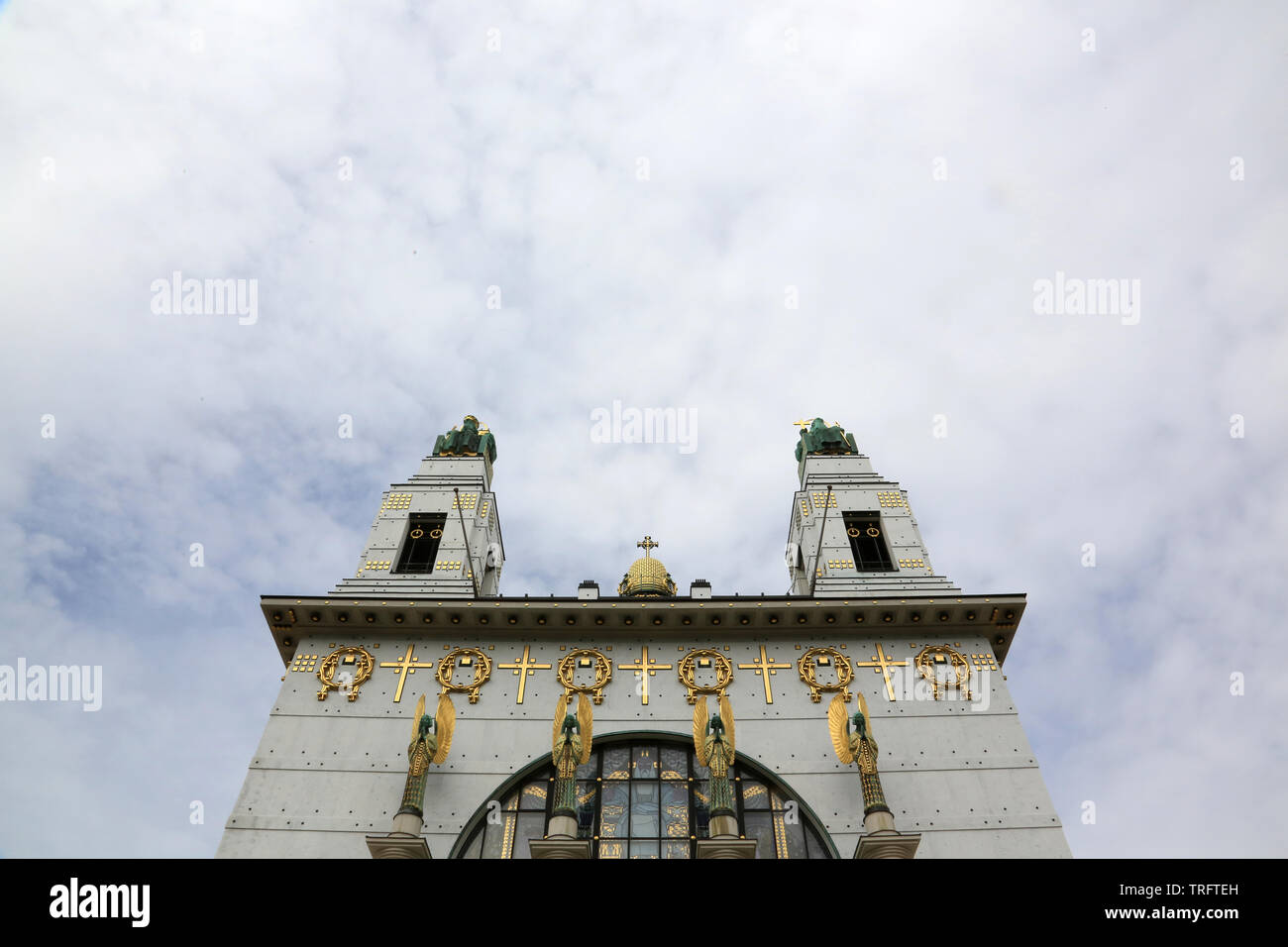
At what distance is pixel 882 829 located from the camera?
1941cm

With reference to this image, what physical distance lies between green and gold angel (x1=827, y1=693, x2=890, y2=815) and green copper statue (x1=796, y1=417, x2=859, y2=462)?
Result: 44.7ft

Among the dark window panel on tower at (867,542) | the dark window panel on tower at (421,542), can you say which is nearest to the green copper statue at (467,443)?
the dark window panel on tower at (421,542)

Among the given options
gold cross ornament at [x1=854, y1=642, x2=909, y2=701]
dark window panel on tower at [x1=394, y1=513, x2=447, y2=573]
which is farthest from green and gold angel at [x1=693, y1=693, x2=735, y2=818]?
dark window panel on tower at [x1=394, y1=513, x2=447, y2=573]

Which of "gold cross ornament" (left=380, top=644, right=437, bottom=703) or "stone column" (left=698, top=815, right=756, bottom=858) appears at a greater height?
"gold cross ornament" (left=380, top=644, right=437, bottom=703)

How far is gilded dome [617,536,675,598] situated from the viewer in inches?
1141

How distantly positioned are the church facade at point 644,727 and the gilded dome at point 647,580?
6.86 ft

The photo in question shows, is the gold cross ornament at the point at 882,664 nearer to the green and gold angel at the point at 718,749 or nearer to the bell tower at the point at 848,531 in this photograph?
the bell tower at the point at 848,531

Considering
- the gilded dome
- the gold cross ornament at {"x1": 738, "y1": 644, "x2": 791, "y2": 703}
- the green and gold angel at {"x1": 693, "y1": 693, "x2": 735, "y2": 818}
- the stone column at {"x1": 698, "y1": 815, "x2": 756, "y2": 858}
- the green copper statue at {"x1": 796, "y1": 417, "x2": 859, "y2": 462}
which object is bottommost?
the stone column at {"x1": 698, "y1": 815, "x2": 756, "y2": 858}

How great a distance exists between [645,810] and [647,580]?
29.5 feet

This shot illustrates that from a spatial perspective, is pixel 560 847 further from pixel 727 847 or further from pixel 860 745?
pixel 860 745

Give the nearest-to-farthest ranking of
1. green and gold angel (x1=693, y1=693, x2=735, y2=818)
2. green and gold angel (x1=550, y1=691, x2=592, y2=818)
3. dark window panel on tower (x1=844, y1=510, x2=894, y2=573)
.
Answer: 1. green and gold angel (x1=550, y1=691, x2=592, y2=818)
2. green and gold angel (x1=693, y1=693, x2=735, y2=818)
3. dark window panel on tower (x1=844, y1=510, x2=894, y2=573)

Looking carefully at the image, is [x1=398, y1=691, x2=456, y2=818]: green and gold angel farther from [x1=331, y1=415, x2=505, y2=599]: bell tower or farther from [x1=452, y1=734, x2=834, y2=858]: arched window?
[x1=331, y1=415, x2=505, y2=599]: bell tower

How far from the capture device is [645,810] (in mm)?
21516

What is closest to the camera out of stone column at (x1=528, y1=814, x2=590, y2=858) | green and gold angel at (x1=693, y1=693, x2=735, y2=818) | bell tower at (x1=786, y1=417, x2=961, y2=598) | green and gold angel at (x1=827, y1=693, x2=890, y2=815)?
stone column at (x1=528, y1=814, x2=590, y2=858)
